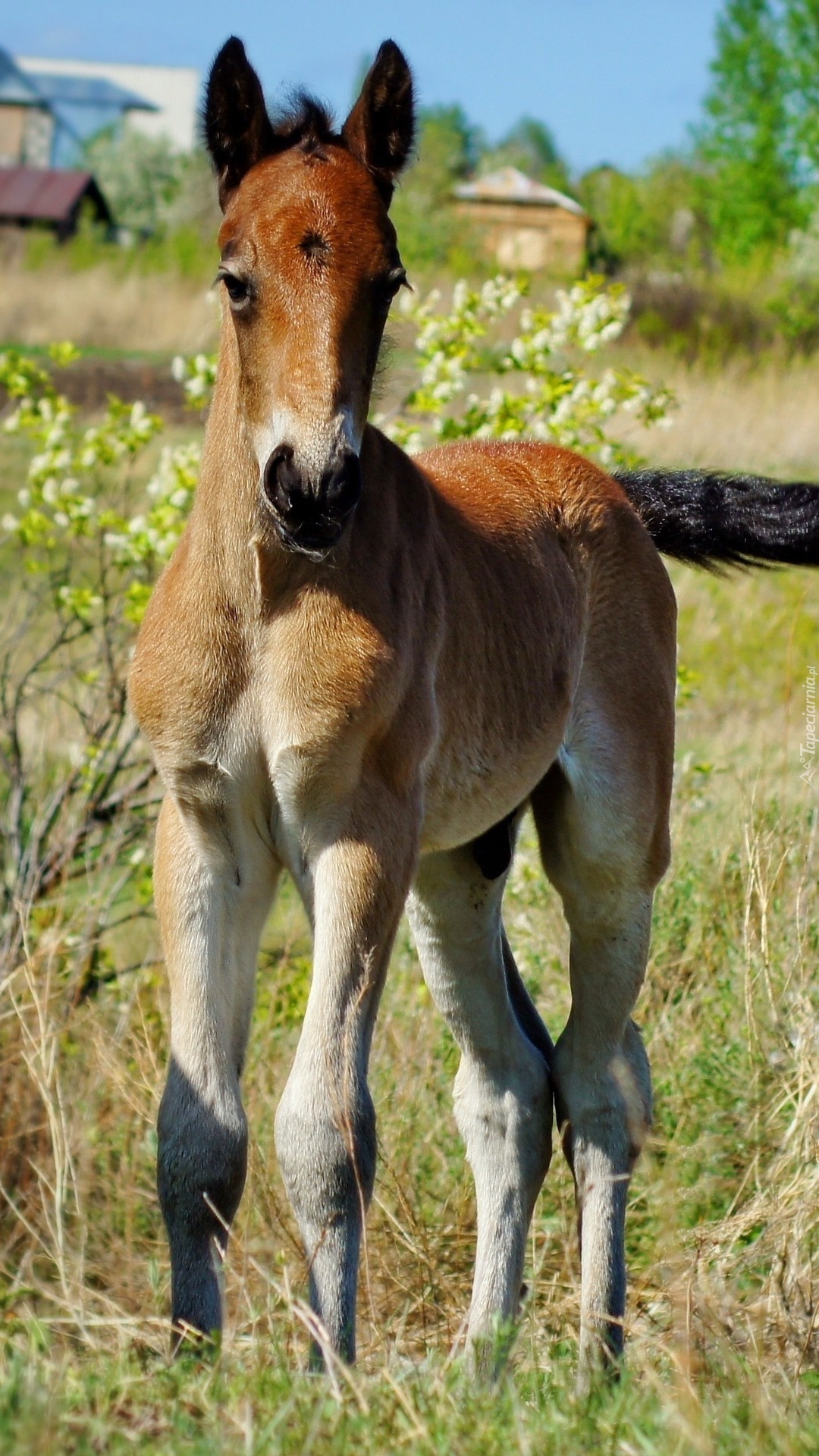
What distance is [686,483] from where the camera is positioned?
5.33 m

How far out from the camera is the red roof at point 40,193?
4916 centimetres

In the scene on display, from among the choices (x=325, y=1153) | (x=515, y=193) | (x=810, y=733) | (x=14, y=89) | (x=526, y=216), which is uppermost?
(x=14, y=89)

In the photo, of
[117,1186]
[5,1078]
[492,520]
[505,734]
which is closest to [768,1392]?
[505,734]

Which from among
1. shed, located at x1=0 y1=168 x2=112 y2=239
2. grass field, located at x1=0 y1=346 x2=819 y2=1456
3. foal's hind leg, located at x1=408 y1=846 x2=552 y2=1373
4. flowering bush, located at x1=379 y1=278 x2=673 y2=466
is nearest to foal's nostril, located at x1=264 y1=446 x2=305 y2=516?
grass field, located at x1=0 y1=346 x2=819 y2=1456

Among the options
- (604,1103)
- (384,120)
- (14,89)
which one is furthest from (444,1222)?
(14,89)

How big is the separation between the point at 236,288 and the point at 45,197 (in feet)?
167

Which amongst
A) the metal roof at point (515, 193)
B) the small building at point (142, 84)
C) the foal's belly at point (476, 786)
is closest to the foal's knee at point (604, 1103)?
the foal's belly at point (476, 786)

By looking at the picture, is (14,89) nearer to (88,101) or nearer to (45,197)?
(88,101)

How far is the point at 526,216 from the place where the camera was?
54844 millimetres

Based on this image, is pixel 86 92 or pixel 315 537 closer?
pixel 315 537

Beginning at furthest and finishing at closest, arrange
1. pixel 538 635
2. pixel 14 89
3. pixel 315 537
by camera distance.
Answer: pixel 14 89 < pixel 538 635 < pixel 315 537

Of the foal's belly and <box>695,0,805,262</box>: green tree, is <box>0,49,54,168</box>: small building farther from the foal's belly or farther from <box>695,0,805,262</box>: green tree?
the foal's belly

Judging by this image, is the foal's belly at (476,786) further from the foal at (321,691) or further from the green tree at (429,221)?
the green tree at (429,221)

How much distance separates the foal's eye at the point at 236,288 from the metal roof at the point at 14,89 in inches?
3707
